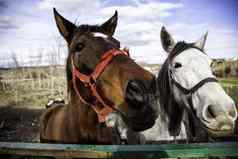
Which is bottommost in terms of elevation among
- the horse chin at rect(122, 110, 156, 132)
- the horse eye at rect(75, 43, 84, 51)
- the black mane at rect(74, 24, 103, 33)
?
the horse chin at rect(122, 110, 156, 132)

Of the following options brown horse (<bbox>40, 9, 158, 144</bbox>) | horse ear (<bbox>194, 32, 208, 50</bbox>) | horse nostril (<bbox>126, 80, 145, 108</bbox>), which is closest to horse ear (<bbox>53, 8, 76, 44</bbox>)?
brown horse (<bbox>40, 9, 158, 144</bbox>)

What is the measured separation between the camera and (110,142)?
1.00 m

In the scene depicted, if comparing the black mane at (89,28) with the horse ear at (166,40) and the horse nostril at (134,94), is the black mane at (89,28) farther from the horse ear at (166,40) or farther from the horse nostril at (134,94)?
the horse ear at (166,40)

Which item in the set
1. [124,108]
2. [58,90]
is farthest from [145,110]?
[58,90]

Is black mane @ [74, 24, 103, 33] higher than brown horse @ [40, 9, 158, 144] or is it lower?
higher

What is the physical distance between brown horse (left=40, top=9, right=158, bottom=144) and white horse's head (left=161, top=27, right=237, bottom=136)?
13.9 inches

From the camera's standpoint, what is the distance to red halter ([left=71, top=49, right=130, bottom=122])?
83 centimetres

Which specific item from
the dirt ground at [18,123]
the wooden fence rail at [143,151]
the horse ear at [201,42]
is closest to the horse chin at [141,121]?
the wooden fence rail at [143,151]

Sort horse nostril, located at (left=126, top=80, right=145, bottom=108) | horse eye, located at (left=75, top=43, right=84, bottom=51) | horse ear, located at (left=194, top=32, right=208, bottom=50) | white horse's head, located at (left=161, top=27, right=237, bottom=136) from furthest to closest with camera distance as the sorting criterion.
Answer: horse ear, located at (left=194, top=32, right=208, bottom=50) < white horse's head, located at (left=161, top=27, right=237, bottom=136) < horse eye, located at (left=75, top=43, right=84, bottom=51) < horse nostril, located at (left=126, top=80, right=145, bottom=108)

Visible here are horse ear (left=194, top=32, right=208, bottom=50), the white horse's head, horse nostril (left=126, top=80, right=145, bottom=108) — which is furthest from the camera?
horse ear (left=194, top=32, right=208, bottom=50)

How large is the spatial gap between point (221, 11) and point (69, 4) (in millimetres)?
844

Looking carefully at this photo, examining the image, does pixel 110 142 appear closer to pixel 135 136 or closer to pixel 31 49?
pixel 135 136

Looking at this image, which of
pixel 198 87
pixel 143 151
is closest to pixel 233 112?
pixel 198 87

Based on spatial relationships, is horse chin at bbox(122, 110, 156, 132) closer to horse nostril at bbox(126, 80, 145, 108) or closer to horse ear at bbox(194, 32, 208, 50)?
horse nostril at bbox(126, 80, 145, 108)
